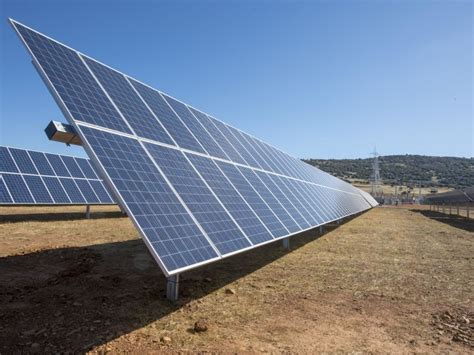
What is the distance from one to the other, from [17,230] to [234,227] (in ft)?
45.6

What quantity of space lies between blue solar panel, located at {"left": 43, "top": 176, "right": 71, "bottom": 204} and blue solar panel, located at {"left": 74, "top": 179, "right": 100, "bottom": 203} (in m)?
1.43

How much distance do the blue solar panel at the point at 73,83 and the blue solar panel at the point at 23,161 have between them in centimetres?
1812

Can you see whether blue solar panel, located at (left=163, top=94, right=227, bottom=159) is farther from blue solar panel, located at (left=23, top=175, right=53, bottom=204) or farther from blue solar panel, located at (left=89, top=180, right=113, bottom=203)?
blue solar panel, located at (left=89, top=180, right=113, bottom=203)

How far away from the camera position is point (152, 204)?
776cm

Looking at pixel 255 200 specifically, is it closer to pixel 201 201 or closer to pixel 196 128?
pixel 201 201

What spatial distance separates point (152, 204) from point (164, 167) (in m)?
2.05

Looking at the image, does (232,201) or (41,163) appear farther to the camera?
(41,163)

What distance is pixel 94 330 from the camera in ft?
21.8

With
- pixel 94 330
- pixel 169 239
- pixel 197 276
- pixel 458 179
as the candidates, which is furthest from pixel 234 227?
pixel 458 179

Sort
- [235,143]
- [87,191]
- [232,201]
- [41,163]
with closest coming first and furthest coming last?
[232,201] → [235,143] → [87,191] → [41,163]

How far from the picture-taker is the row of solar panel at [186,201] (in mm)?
7344

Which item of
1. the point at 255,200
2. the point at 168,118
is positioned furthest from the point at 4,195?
the point at 255,200

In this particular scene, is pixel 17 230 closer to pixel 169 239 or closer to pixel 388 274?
pixel 169 239

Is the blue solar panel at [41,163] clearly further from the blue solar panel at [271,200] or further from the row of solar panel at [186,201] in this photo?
the row of solar panel at [186,201]
